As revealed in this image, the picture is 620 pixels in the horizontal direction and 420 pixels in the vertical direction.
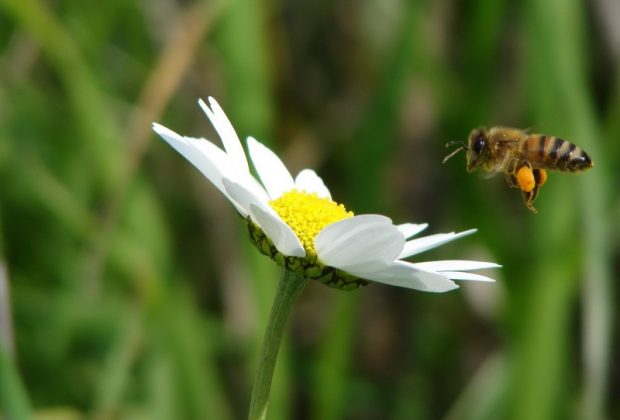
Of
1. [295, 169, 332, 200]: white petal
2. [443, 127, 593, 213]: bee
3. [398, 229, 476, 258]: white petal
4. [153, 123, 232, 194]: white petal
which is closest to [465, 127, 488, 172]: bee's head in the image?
[443, 127, 593, 213]: bee

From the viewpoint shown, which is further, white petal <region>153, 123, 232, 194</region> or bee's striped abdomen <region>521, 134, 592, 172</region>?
bee's striped abdomen <region>521, 134, 592, 172</region>

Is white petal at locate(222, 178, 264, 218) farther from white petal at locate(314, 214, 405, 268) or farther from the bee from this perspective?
the bee

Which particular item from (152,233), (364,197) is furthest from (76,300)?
(364,197)

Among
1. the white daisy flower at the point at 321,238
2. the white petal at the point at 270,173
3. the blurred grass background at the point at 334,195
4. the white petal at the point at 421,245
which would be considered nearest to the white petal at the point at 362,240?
the white daisy flower at the point at 321,238

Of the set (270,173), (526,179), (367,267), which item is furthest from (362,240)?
(526,179)

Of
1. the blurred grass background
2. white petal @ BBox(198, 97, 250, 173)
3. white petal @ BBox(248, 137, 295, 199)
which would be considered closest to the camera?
white petal @ BBox(198, 97, 250, 173)

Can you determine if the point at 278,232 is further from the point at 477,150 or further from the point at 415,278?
the point at 477,150

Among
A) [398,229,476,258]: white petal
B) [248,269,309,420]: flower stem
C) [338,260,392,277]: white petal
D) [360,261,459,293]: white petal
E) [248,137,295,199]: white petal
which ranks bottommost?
[248,269,309,420]: flower stem

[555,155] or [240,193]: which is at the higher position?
[555,155]
